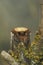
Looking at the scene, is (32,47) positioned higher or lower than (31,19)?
lower

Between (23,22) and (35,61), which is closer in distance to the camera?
(35,61)

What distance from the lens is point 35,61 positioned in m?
3.00

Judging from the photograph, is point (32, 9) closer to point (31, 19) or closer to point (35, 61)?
point (31, 19)

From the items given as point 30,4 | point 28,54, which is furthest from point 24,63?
point 30,4

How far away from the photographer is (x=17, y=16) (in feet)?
12.3

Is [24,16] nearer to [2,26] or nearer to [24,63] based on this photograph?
[2,26]

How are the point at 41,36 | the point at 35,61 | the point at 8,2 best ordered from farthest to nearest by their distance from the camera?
the point at 8,2, the point at 41,36, the point at 35,61

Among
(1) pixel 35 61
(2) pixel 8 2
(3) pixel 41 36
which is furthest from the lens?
(2) pixel 8 2

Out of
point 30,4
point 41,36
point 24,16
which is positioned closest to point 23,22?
point 24,16

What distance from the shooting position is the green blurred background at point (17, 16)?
12.1 ft

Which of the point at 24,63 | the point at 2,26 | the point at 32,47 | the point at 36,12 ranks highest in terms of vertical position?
the point at 36,12

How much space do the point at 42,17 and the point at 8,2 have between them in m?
0.66

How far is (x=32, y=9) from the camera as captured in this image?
12.3 ft

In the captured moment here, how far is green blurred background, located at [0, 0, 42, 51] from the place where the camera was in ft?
12.1
